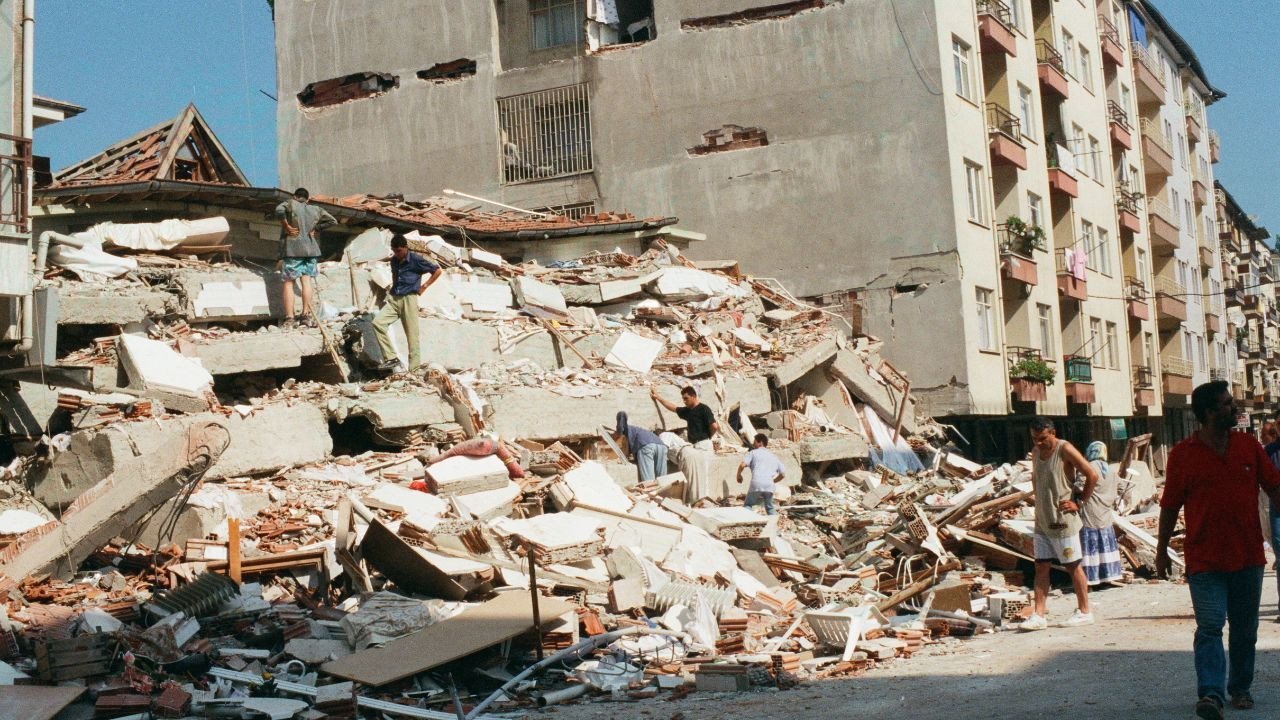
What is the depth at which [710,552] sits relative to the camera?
38.8 ft

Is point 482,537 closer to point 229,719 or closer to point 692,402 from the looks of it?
point 229,719

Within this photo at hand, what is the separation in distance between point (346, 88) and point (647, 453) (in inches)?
754

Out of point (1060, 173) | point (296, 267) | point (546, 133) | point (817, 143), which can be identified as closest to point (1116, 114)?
point (1060, 173)

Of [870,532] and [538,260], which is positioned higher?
[538,260]

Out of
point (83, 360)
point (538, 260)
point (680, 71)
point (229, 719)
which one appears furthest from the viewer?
point (680, 71)

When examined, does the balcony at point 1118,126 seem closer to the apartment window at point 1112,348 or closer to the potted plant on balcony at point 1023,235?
the apartment window at point 1112,348

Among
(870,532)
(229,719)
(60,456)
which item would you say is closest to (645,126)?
(870,532)

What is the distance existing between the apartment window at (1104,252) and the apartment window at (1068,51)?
4501mm

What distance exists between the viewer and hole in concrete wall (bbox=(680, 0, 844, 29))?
26.3 meters

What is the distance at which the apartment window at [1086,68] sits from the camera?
3634 centimetres

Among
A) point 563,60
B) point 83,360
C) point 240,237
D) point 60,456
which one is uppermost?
point 563,60

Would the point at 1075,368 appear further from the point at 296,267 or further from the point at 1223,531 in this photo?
the point at 1223,531

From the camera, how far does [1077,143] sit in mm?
34938

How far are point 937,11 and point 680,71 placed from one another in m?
5.43
